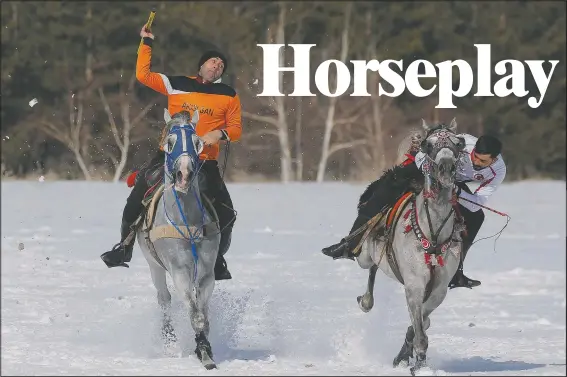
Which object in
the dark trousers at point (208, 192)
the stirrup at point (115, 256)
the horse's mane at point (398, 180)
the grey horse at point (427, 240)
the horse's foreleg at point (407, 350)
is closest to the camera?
the grey horse at point (427, 240)

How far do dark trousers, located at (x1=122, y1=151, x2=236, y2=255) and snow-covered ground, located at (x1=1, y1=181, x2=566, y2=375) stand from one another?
0.94 meters

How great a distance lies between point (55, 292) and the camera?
14.9m

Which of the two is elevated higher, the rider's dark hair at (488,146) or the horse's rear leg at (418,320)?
the rider's dark hair at (488,146)

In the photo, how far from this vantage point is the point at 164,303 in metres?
10.9

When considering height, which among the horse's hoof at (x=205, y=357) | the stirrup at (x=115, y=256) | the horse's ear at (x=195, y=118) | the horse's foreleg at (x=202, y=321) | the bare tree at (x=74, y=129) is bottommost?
the horse's hoof at (x=205, y=357)

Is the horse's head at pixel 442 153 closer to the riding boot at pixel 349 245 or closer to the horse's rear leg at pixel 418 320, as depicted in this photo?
the horse's rear leg at pixel 418 320

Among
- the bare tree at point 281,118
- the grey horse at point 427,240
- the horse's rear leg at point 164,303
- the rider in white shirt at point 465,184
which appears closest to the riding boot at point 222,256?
the horse's rear leg at point 164,303

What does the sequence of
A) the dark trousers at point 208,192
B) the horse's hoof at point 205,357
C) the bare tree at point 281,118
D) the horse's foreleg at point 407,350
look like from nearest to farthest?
the horse's hoof at point 205,357 → the horse's foreleg at point 407,350 → the dark trousers at point 208,192 → the bare tree at point 281,118

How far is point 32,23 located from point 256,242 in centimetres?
2293

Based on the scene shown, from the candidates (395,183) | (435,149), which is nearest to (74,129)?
(395,183)

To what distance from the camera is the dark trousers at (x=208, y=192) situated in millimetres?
10156

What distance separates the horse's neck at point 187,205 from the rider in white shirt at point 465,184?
172 cm

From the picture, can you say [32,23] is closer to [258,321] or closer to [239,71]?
[239,71]

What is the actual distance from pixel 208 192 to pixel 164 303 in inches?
50.6
